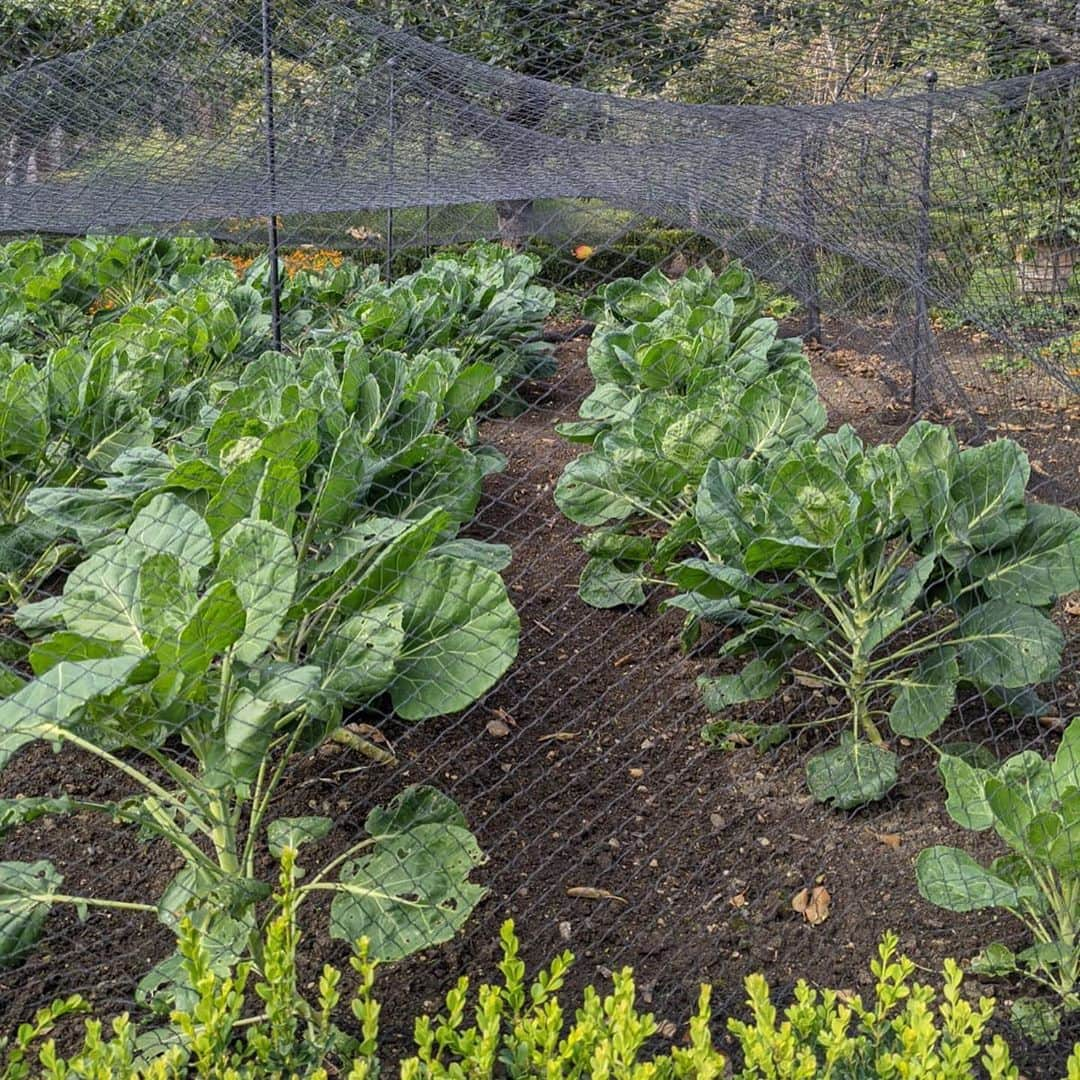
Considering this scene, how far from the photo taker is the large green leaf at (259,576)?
1.92 m

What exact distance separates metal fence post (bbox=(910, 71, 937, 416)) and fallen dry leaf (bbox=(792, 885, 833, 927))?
1846 millimetres

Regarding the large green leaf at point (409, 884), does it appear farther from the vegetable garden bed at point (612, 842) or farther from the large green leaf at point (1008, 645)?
the large green leaf at point (1008, 645)

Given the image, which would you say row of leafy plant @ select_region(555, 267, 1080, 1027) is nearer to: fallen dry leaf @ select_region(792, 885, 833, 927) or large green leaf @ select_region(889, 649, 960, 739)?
large green leaf @ select_region(889, 649, 960, 739)

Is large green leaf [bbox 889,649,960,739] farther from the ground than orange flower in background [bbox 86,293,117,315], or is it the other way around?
large green leaf [bbox 889,649,960,739]

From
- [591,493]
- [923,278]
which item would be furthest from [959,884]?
[923,278]

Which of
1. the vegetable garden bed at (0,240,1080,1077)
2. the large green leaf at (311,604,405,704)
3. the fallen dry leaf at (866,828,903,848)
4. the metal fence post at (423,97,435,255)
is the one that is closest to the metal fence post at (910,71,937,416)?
the vegetable garden bed at (0,240,1080,1077)

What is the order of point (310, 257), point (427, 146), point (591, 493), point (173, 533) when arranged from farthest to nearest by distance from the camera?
point (310, 257)
point (427, 146)
point (591, 493)
point (173, 533)

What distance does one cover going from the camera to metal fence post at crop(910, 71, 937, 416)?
151 inches

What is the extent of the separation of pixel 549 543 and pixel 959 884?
7.64 ft

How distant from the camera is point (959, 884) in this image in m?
1.98

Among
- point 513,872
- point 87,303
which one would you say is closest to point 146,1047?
point 513,872

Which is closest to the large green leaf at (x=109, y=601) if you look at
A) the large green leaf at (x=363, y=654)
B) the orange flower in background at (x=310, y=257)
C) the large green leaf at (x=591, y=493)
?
the large green leaf at (x=363, y=654)

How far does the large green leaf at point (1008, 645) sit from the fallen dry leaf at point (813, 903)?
553mm

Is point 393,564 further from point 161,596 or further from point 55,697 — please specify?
point 55,697
